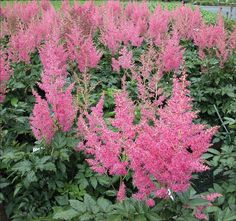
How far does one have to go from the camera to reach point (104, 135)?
252 centimetres

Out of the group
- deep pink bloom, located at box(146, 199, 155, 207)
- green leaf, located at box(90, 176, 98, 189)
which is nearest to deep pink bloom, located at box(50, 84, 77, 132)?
green leaf, located at box(90, 176, 98, 189)

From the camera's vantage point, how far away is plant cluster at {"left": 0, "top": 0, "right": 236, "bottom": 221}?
2.28 m

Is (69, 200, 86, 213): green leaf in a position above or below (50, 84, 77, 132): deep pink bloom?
below

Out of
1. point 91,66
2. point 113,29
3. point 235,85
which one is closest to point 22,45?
point 91,66

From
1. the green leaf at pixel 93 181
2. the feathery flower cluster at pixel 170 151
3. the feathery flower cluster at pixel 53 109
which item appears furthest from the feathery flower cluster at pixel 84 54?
the feathery flower cluster at pixel 170 151

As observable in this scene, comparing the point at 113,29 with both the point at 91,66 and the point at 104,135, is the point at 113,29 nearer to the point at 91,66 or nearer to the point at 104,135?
the point at 91,66

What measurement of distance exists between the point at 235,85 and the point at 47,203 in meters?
3.18

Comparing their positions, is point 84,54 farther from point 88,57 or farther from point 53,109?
point 53,109

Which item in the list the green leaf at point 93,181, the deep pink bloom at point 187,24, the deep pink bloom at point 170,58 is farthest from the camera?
the deep pink bloom at point 187,24

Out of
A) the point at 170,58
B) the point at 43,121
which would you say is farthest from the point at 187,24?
the point at 43,121

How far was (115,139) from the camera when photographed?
8.15ft

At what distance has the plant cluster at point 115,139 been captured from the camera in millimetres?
2275

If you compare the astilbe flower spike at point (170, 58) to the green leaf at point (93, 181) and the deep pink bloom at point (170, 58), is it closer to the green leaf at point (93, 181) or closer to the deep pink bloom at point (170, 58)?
the deep pink bloom at point (170, 58)

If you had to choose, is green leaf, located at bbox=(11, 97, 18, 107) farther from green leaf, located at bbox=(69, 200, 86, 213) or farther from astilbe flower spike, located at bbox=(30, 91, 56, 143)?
green leaf, located at bbox=(69, 200, 86, 213)
